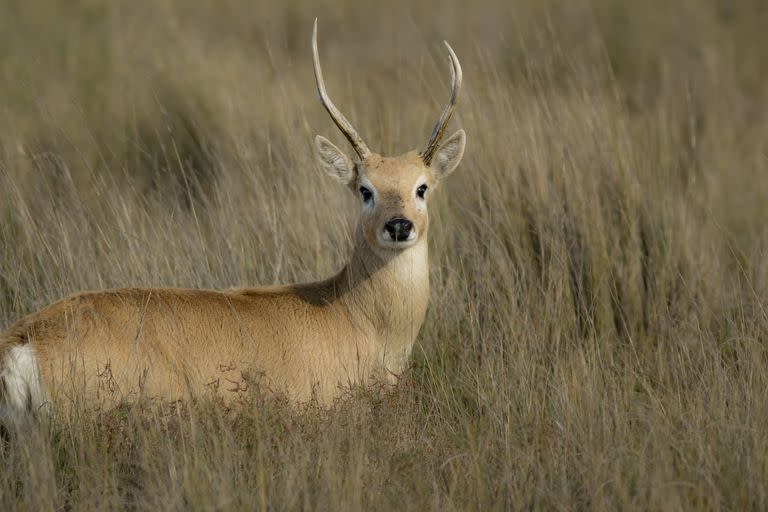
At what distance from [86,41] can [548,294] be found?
742 cm

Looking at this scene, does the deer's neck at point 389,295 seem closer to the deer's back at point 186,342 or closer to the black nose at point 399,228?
the deer's back at point 186,342

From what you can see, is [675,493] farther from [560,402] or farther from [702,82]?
[702,82]

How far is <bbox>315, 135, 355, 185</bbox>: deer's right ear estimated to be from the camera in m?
6.18

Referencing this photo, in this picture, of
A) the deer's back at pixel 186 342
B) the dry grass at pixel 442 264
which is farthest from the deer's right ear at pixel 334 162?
the dry grass at pixel 442 264

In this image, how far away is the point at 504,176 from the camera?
7.41m

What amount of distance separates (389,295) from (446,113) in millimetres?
1065

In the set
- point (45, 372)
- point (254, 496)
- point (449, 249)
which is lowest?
point (254, 496)

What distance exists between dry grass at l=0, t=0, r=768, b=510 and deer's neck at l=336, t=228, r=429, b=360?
0.28 m

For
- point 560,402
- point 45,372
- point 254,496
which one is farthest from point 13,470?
A: point 560,402

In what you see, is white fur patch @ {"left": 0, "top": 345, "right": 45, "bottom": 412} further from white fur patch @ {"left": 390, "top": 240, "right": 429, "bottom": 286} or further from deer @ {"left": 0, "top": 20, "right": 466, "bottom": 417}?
white fur patch @ {"left": 390, "top": 240, "right": 429, "bottom": 286}

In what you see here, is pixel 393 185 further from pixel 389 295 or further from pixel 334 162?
pixel 389 295

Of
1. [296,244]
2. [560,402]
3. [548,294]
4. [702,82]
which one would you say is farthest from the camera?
[702,82]

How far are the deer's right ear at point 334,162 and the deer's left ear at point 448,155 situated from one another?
0.49 metres

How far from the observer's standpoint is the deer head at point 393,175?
5.69 meters
